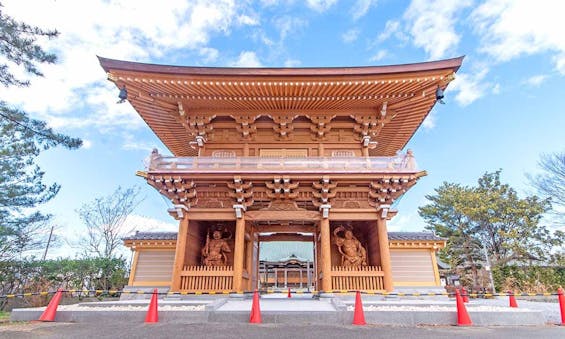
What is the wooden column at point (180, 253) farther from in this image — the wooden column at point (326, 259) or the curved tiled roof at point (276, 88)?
the wooden column at point (326, 259)

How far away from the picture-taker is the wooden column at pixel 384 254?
899 centimetres

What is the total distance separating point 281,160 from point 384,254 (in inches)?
179

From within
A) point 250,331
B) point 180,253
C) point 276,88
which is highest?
point 276,88

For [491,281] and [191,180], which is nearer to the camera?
[191,180]

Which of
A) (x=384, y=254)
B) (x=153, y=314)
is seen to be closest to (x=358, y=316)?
(x=384, y=254)

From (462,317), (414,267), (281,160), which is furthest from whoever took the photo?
(414,267)

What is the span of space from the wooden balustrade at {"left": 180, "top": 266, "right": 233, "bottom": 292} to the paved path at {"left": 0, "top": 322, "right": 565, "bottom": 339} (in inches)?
129

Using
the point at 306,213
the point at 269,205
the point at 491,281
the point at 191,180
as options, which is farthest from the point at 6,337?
the point at 491,281

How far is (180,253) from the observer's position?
925 cm

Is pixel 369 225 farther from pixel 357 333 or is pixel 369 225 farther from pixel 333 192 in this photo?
pixel 357 333

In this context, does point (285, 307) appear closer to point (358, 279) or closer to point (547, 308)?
point (358, 279)

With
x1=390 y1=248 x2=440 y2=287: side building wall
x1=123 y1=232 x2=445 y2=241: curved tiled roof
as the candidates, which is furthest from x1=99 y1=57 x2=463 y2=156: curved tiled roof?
x1=390 y1=248 x2=440 y2=287: side building wall

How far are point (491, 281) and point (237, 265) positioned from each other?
23.0 m

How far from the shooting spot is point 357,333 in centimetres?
502
